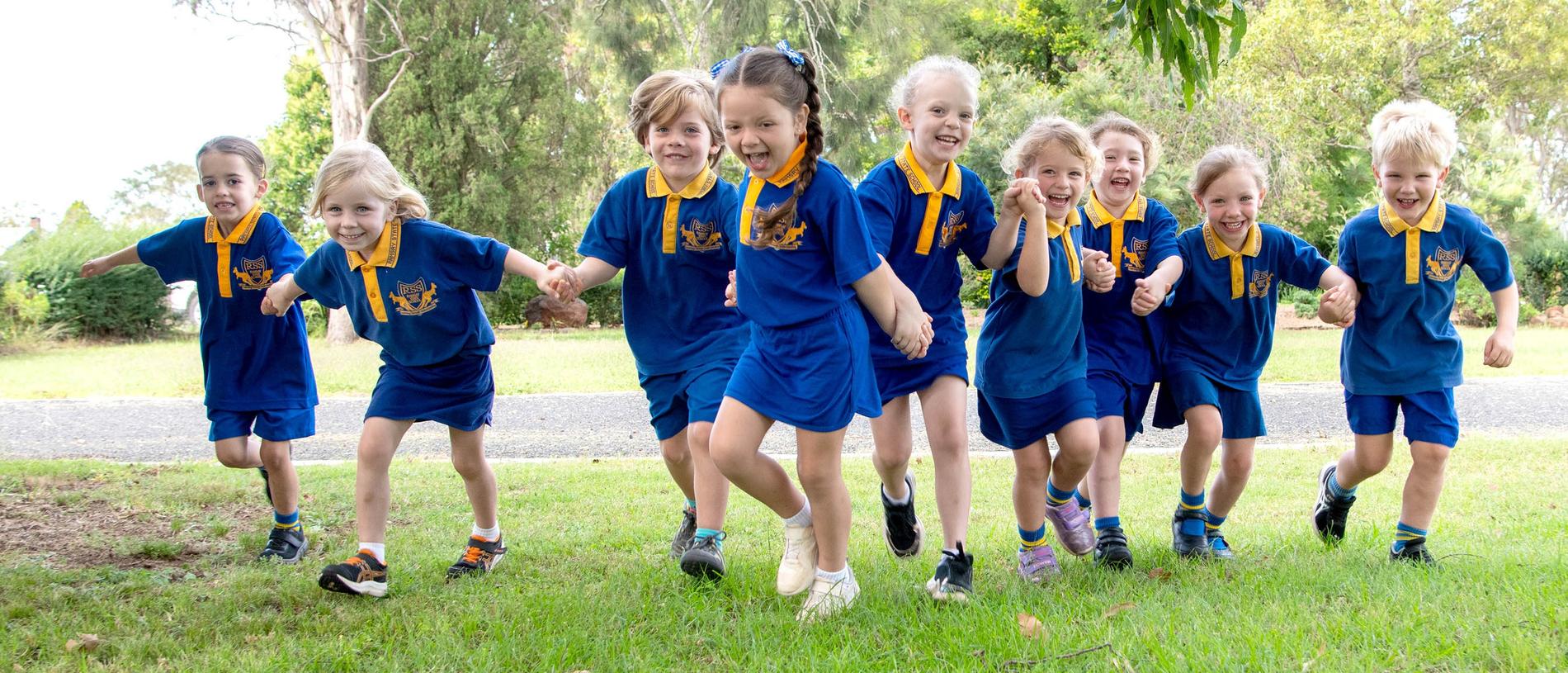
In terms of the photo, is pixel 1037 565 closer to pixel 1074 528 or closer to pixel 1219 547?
pixel 1074 528

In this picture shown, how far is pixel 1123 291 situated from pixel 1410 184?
1.19 meters

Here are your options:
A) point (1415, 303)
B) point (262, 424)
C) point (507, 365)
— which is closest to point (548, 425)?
point (507, 365)

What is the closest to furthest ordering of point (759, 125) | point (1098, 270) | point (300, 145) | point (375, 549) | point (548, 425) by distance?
point (759, 125) → point (1098, 270) → point (375, 549) → point (548, 425) → point (300, 145)

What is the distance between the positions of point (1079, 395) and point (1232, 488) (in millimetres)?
1030

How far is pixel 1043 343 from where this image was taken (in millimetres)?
4238

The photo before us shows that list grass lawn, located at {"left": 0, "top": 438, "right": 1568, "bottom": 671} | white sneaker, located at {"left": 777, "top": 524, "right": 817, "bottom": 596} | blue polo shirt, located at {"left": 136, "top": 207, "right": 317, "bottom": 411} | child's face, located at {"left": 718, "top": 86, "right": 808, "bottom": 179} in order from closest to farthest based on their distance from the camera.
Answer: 1. grass lawn, located at {"left": 0, "top": 438, "right": 1568, "bottom": 671}
2. child's face, located at {"left": 718, "top": 86, "right": 808, "bottom": 179}
3. white sneaker, located at {"left": 777, "top": 524, "right": 817, "bottom": 596}
4. blue polo shirt, located at {"left": 136, "top": 207, "right": 317, "bottom": 411}

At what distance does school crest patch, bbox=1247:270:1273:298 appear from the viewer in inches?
185

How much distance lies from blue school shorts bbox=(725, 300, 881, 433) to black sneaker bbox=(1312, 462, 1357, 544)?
8.07 ft

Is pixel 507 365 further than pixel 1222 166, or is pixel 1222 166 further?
pixel 507 365

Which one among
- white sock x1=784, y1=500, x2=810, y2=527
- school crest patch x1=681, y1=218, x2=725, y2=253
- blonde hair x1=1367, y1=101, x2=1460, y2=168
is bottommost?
white sock x1=784, y1=500, x2=810, y2=527

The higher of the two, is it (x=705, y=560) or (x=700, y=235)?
(x=700, y=235)

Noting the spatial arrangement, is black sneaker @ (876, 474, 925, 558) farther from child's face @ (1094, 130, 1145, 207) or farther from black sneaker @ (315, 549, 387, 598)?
black sneaker @ (315, 549, 387, 598)

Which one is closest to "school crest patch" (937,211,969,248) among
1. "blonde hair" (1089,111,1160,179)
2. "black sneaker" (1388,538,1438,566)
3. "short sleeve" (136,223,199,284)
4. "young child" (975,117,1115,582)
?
"young child" (975,117,1115,582)

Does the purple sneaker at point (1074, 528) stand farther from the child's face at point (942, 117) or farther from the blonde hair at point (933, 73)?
the blonde hair at point (933, 73)
